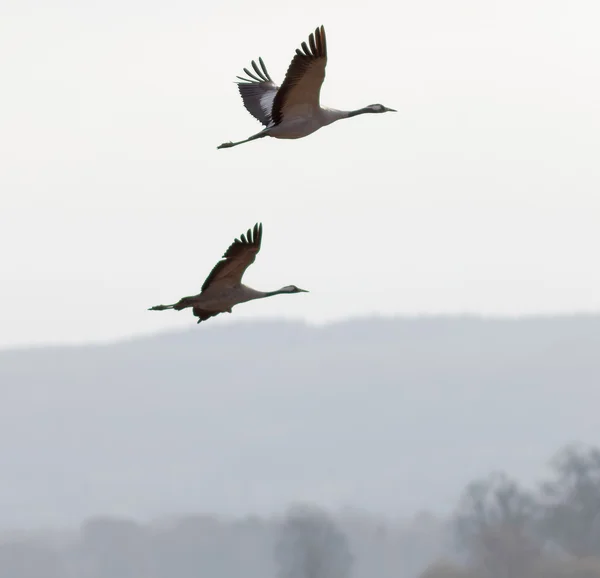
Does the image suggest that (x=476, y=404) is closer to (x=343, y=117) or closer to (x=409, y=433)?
(x=409, y=433)

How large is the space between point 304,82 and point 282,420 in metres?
133

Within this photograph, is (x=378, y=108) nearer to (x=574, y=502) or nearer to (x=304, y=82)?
(x=304, y=82)

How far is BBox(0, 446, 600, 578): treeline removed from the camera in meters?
63.7

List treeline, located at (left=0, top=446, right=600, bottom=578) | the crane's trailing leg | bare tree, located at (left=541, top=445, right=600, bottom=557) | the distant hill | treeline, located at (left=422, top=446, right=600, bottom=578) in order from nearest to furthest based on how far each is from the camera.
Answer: the crane's trailing leg, treeline, located at (left=422, top=446, right=600, bottom=578), treeline, located at (left=0, top=446, right=600, bottom=578), bare tree, located at (left=541, top=445, right=600, bottom=557), the distant hill

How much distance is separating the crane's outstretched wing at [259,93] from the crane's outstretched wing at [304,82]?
7.22 feet

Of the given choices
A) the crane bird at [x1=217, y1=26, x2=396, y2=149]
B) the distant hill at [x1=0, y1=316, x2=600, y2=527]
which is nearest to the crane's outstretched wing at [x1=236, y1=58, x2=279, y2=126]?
the crane bird at [x1=217, y1=26, x2=396, y2=149]

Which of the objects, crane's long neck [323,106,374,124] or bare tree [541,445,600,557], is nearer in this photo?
crane's long neck [323,106,374,124]

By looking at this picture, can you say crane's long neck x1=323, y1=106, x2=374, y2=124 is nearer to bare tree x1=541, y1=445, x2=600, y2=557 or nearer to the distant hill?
bare tree x1=541, y1=445, x2=600, y2=557

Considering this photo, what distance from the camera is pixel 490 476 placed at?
74.0 metres

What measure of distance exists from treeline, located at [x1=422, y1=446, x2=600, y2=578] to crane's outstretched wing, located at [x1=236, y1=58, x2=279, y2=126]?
35119 millimetres

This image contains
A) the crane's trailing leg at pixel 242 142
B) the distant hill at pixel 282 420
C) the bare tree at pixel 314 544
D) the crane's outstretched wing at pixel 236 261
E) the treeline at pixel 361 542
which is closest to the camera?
the crane's outstretched wing at pixel 236 261

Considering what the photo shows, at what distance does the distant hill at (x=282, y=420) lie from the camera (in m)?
108

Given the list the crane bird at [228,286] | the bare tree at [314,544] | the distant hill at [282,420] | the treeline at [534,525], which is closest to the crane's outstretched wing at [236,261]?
the crane bird at [228,286]

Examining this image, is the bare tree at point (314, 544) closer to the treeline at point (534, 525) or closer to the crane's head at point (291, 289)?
the treeline at point (534, 525)
